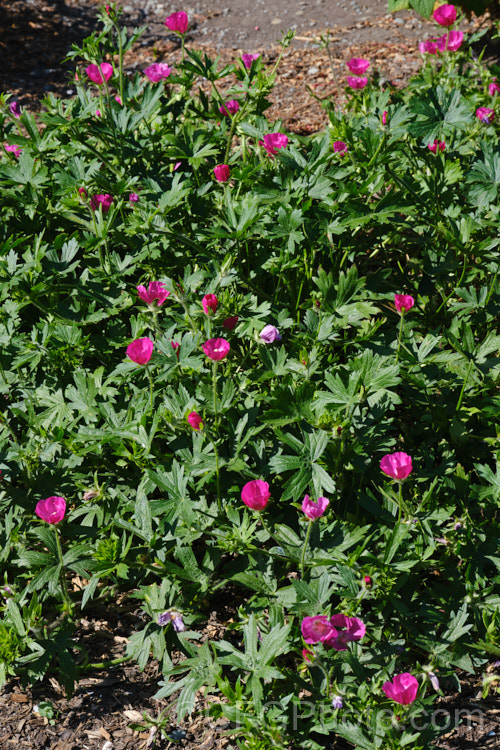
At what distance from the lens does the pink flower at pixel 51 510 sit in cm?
193

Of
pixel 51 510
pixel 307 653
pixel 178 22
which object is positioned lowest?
pixel 307 653

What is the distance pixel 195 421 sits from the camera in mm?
2016

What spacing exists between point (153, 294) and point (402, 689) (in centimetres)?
134

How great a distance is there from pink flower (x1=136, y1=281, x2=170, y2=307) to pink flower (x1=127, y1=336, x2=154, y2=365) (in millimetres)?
225

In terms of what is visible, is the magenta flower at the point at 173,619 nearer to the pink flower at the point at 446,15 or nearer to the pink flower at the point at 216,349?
the pink flower at the point at 216,349

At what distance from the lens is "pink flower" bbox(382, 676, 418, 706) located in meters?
1.69

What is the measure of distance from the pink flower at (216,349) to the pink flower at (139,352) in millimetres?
175

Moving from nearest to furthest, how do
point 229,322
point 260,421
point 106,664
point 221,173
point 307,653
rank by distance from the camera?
point 307,653 < point 106,664 < point 260,421 < point 229,322 < point 221,173

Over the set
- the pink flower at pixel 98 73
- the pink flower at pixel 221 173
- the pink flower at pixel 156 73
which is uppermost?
A: the pink flower at pixel 98 73

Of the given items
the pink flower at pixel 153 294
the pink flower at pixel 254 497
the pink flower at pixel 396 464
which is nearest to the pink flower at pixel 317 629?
the pink flower at pixel 254 497

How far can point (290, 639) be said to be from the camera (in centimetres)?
A: 194

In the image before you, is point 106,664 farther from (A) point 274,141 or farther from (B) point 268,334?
(A) point 274,141

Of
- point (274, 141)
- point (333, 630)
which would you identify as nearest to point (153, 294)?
point (274, 141)

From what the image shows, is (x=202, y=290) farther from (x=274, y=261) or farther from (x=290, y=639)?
(x=290, y=639)
